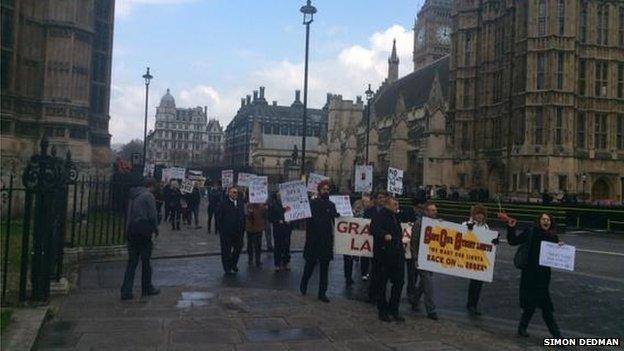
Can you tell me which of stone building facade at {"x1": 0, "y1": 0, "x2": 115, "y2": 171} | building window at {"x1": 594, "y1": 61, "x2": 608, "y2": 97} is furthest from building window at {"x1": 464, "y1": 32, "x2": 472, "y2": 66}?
stone building facade at {"x1": 0, "y1": 0, "x2": 115, "y2": 171}

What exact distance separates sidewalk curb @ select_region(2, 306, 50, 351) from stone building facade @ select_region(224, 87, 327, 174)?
9581 centimetres

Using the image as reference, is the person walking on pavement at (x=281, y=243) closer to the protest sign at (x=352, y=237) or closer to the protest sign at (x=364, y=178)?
the protest sign at (x=352, y=237)

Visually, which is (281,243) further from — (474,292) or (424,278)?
(474,292)

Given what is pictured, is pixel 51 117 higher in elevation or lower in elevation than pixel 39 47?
lower

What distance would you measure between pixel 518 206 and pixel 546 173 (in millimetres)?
7824

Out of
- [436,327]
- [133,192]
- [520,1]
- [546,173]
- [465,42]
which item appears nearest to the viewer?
[436,327]

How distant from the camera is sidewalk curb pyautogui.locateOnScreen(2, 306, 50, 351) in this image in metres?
6.52

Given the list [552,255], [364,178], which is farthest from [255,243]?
[364,178]

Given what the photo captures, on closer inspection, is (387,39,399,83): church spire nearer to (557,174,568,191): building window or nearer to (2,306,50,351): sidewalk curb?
(557,174,568,191): building window

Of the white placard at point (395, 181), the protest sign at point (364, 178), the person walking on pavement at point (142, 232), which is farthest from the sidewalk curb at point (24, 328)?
the protest sign at point (364, 178)

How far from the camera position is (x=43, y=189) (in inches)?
342

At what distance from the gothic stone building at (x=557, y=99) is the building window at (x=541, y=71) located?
6cm

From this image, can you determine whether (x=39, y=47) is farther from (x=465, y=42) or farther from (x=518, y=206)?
(x=465, y=42)

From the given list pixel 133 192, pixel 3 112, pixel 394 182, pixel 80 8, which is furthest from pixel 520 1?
pixel 133 192
